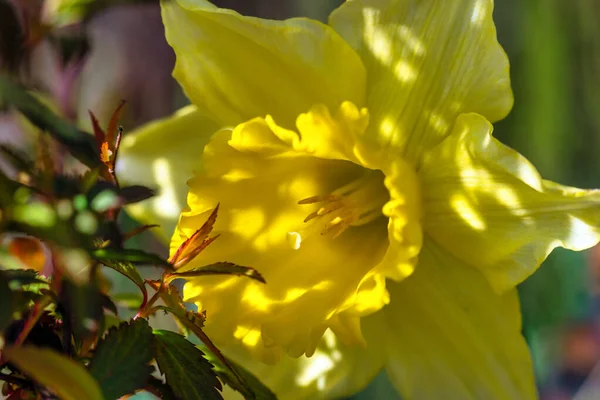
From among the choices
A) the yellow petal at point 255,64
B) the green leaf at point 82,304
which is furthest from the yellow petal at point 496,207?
the green leaf at point 82,304

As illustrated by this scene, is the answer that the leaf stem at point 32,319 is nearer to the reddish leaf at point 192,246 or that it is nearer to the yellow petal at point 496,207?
the reddish leaf at point 192,246

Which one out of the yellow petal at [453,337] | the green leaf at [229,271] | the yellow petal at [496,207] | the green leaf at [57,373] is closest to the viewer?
the green leaf at [57,373]

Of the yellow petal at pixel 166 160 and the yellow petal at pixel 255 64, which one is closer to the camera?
the yellow petal at pixel 255 64

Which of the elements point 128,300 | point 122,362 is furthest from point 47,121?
point 128,300

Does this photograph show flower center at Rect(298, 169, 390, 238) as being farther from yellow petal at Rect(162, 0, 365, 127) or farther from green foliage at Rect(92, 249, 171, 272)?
green foliage at Rect(92, 249, 171, 272)

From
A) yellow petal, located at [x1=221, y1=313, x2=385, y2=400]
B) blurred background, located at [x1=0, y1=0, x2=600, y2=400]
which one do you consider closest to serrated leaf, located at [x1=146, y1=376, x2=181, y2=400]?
yellow petal, located at [x1=221, y1=313, x2=385, y2=400]

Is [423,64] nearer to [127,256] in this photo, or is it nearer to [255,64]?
[255,64]
